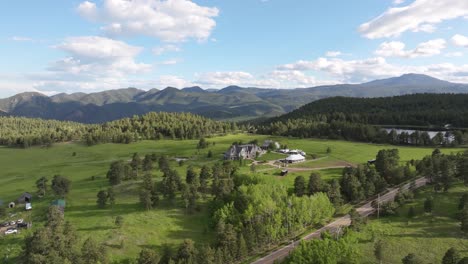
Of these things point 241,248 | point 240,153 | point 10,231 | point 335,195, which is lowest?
point 241,248

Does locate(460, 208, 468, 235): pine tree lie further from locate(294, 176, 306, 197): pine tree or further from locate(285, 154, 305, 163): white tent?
locate(285, 154, 305, 163): white tent

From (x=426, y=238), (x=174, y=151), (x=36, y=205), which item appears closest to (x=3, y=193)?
(x=36, y=205)

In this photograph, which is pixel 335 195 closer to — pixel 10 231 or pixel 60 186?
pixel 60 186

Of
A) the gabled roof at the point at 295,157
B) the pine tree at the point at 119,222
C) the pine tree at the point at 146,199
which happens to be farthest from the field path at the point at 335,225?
the gabled roof at the point at 295,157

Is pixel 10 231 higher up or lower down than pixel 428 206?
lower down

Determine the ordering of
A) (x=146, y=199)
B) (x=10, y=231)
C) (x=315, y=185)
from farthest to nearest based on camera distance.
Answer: (x=315, y=185), (x=146, y=199), (x=10, y=231)

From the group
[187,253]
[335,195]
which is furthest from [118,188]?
[335,195]

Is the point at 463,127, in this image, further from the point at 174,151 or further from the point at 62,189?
the point at 62,189
